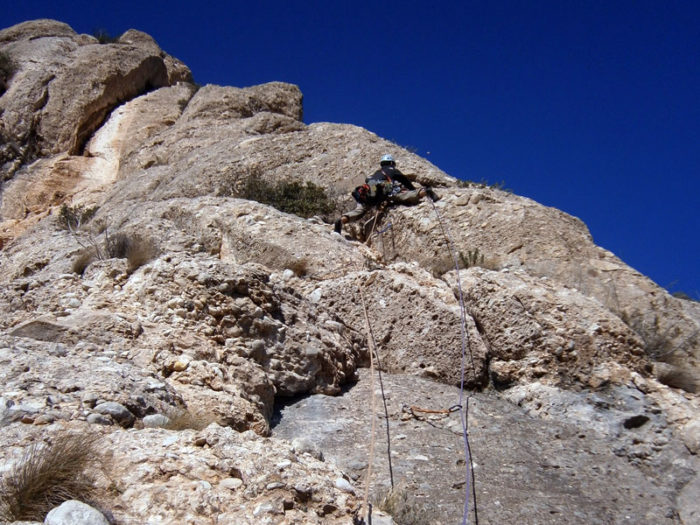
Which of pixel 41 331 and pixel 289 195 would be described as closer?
pixel 41 331

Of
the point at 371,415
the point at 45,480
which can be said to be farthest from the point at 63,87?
the point at 45,480

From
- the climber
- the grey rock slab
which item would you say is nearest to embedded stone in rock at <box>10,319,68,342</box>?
the grey rock slab

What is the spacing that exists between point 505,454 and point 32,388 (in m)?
3.43

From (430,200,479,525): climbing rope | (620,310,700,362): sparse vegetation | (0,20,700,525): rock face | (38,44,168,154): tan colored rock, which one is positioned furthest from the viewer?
(38,44,168,154): tan colored rock

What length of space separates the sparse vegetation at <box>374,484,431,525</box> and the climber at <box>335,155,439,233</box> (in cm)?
628

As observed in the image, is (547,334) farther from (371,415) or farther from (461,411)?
(371,415)

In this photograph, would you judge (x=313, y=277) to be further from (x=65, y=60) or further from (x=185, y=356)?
(x=65, y=60)

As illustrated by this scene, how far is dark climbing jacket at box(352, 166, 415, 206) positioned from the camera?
10.0 metres

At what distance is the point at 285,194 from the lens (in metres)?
11.1

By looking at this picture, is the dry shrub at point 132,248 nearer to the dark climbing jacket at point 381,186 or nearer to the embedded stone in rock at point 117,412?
the dark climbing jacket at point 381,186

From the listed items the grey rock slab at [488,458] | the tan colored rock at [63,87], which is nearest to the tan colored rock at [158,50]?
the tan colored rock at [63,87]

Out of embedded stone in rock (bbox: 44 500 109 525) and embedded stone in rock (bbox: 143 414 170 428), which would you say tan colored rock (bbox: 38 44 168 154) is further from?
embedded stone in rock (bbox: 44 500 109 525)

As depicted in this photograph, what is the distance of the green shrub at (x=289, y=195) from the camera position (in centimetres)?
1077

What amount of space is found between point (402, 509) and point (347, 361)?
259cm
